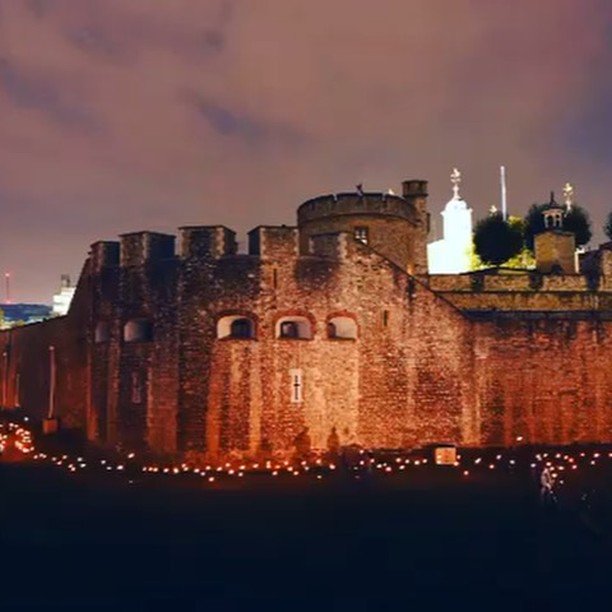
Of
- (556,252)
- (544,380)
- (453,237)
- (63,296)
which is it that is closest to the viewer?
(544,380)

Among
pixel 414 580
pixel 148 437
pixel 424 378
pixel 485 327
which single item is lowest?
pixel 414 580

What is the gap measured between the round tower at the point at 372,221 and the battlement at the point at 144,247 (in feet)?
31.4

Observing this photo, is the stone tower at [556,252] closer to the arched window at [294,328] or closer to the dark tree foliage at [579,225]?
the arched window at [294,328]

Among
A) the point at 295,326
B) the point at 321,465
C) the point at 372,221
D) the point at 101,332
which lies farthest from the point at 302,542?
the point at 372,221

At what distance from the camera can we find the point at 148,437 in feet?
62.9

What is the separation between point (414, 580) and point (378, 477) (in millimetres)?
8282

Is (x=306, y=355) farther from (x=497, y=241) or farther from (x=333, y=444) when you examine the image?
(x=497, y=241)

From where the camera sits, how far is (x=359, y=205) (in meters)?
29.4

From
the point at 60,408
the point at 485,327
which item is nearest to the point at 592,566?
the point at 485,327

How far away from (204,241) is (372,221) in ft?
39.2

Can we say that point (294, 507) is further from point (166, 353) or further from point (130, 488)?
point (166, 353)

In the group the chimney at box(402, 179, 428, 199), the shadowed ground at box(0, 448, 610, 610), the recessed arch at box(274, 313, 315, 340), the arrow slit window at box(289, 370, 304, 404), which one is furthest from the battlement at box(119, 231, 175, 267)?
the chimney at box(402, 179, 428, 199)

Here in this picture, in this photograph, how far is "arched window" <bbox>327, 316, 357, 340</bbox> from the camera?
20244 millimetres

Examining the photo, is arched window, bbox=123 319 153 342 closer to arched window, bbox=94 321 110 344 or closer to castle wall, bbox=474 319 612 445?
arched window, bbox=94 321 110 344
